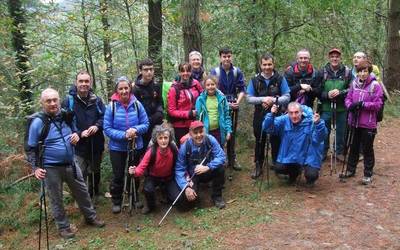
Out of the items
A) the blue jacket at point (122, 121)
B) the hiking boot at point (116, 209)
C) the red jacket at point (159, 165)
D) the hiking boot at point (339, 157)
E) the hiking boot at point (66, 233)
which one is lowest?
the hiking boot at point (66, 233)

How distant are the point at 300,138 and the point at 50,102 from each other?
3.96 meters

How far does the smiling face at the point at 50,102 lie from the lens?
559 centimetres

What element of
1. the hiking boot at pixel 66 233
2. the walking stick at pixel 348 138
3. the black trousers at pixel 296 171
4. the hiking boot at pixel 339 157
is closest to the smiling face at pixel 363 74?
the walking stick at pixel 348 138

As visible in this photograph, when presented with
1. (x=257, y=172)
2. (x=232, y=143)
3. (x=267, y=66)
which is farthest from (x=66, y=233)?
(x=267, y=66)

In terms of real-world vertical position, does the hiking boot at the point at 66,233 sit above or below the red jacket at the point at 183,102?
below

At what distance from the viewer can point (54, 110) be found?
5.68 metres

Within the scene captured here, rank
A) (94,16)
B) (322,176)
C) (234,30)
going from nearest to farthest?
(322,176), (94,16), (234,30)

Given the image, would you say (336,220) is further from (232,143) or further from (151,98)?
(151,98)

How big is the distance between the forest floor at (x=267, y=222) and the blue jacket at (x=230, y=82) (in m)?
1.60

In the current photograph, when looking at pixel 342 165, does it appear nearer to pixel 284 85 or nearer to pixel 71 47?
pixel 284 85

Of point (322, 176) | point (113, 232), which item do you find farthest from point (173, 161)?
point (322, 176)

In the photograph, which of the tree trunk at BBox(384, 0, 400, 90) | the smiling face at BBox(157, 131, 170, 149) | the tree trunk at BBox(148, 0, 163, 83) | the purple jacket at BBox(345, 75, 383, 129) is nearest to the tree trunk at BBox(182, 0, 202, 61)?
the tree trunk at BBox(148, 0, 163, 83)

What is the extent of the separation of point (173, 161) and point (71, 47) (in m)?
4.79

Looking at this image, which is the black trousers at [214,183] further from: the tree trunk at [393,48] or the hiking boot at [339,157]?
the tree trunk at [393,48]
